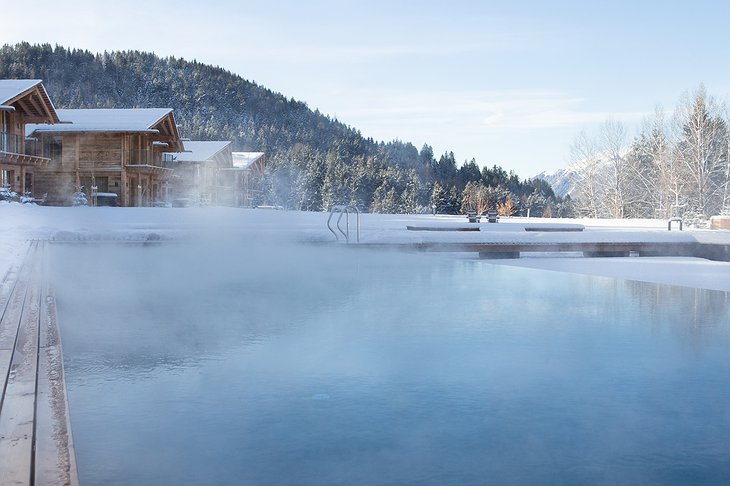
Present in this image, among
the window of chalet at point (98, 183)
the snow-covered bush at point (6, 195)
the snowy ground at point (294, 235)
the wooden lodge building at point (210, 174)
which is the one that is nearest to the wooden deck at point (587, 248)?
the snowy ground at point (294, 235)

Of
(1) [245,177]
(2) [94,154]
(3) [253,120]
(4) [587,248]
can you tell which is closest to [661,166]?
(1) [245,177]

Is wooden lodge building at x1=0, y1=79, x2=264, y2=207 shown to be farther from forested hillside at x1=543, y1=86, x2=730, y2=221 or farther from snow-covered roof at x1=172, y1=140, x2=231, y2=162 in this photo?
forested hillside at x1=543, y1=86, x2=730, y2=221

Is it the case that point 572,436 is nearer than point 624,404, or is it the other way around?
point 572,436

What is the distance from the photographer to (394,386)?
199 inches

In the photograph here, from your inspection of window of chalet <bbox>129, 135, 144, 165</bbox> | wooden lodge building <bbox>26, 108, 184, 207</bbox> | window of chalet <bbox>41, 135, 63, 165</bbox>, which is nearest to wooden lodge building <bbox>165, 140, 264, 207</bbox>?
window of chalet <bbox>129, 135, 144, 165</bbox>

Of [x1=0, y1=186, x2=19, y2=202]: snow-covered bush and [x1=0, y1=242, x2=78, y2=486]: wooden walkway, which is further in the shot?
[x1=0, y1=186, x2=19, y2=202]: snow-covered bush

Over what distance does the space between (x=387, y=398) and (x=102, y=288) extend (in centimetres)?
635

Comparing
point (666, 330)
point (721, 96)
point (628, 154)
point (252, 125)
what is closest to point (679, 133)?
point (721, 96)

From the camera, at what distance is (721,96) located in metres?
44.7

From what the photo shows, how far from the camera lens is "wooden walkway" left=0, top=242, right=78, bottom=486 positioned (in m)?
2.99

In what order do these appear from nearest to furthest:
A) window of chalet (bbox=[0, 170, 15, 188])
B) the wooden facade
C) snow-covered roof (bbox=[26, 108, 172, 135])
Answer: window of chalet (bbox=[0, 170, 15, 188]), snow-covered roof (bbox=[26, 108, 172, 135]), the wooden facade

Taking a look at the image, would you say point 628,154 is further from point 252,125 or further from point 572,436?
point 252,125

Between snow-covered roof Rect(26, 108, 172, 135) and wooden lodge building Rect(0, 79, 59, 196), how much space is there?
A: 74.0 inches

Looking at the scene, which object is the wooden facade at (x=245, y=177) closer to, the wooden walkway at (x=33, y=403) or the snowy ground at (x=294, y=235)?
the snowy ground at (x=294, y=235)
